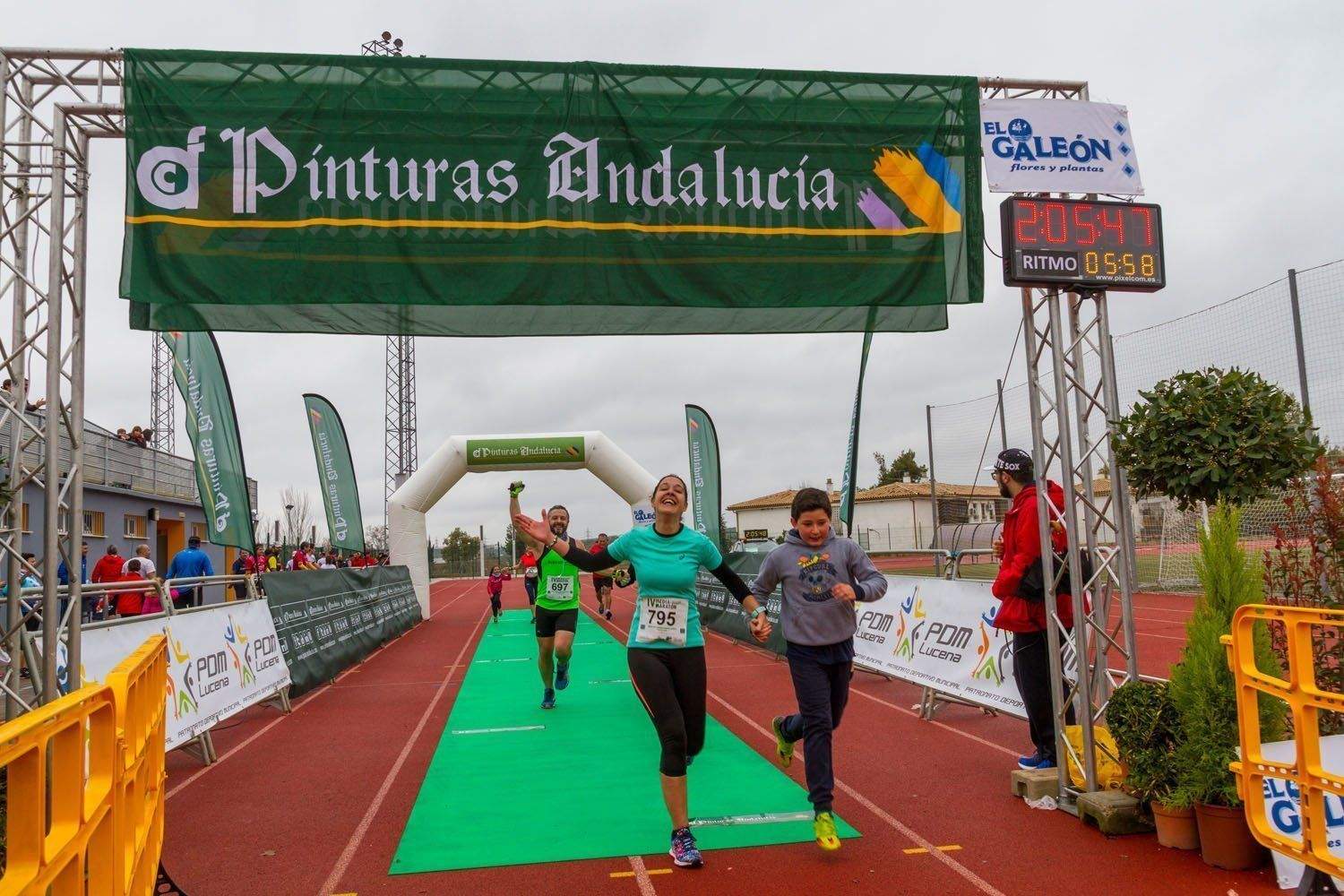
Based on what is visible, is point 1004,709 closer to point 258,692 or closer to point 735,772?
point 735,772

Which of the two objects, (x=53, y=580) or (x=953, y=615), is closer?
(x=53, y=580)

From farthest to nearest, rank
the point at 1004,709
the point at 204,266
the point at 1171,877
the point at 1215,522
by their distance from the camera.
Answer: the point at 1004,709 < the point at 204,266 < the point at 1215,522 < the point at 1171,877

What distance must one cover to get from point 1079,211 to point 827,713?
10.9 feet

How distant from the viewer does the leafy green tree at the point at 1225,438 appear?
5164mm

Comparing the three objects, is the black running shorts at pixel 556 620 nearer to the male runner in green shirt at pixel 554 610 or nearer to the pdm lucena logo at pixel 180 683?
the male runner in green shirt at pixel 554 610

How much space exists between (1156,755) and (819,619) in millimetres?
1897

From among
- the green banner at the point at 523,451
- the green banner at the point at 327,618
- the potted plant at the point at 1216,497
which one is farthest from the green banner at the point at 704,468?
the potted plant at the point at 1216,497

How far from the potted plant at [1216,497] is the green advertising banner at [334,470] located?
18823mm

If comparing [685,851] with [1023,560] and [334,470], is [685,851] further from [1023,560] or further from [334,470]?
[334,470]

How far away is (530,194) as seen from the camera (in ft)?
21.6

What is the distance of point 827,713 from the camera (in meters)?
5.05

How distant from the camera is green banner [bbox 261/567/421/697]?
1093cm

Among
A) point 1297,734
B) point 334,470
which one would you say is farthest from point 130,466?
point 1297,734

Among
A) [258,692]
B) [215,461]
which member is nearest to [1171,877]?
[258,692]
